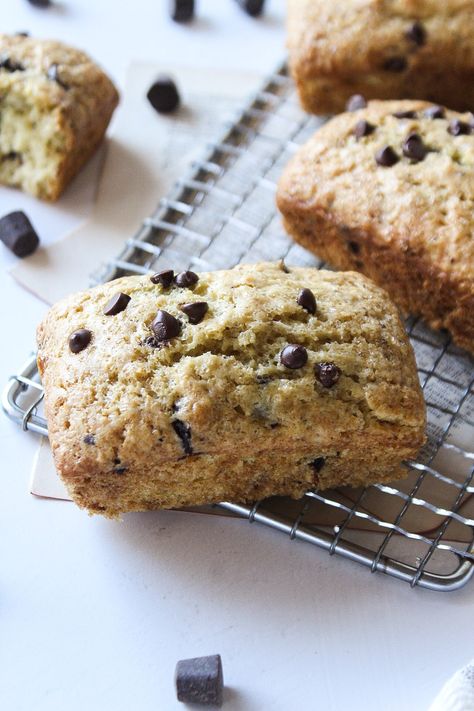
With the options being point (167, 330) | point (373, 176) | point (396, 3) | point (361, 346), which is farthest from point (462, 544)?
point (396, 3)

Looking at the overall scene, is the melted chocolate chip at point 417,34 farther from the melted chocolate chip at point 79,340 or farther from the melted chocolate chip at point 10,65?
the melted chocolate chip at point 79,340

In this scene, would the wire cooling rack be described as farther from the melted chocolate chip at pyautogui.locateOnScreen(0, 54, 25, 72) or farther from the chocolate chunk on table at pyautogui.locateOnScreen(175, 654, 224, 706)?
the melted chocolate chip at pyautogui.locateOnScreen(0, 54, 25, 72)

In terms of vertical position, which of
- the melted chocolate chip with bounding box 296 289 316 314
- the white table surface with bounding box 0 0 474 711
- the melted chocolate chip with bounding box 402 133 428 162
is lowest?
the white table surface with bounding box 0 0 474 711

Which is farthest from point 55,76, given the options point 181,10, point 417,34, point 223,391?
point 223,391

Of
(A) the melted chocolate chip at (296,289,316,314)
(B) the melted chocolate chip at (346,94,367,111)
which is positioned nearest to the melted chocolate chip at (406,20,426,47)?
(B) the melted chocolate chip at (346,94,367,111)

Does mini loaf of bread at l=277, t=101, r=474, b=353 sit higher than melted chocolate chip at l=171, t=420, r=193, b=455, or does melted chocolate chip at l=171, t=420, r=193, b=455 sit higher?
mini loaf of bread at l=277, t=101, r=474, b=353

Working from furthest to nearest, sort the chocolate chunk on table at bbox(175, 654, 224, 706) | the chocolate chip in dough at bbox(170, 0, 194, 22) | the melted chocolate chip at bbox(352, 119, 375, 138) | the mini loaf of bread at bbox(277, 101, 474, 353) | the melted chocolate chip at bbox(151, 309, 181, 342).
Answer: the chocolate chip in dough at bbox(170, 0, 194, 22)
the melted chocolate chip at bbox(352, 119, 375, 138)
the mini loaf of bread at bbox(277, 101, 474, 353)
the melted chocolate chip at bbox(151, 309, 181, 342)
the chocolate chunk on table at bbox(175, 654, 224, 706)
